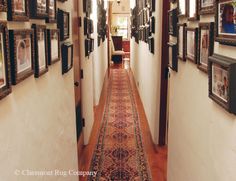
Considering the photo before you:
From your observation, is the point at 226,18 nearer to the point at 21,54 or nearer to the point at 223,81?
the point at 223,81

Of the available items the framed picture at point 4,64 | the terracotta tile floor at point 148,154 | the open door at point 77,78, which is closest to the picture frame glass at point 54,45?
the framed picture at point 4,64

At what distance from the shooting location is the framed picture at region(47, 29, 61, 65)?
5.99 feet

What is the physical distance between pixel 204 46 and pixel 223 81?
0.37 m

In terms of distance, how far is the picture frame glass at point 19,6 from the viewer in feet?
4.10

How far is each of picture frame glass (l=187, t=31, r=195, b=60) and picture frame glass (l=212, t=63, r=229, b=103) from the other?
45 centimetres

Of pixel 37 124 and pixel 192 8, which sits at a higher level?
pixel 192 8

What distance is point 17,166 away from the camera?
4.22 feet

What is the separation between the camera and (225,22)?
1241 mm

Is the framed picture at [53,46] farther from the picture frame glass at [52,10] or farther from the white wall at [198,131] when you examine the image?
the white wall at [198,131]

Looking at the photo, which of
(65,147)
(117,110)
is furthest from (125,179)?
(117,110)

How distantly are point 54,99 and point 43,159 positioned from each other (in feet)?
1.42

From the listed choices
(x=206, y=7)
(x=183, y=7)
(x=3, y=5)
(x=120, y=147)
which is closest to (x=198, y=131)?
(x=206, y=7)

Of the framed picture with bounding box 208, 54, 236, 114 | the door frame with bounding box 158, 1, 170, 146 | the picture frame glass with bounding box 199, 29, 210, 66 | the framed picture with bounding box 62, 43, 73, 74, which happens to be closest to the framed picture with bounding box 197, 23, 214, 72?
the picture frame glass with bounding box 199, 29, 210, 66

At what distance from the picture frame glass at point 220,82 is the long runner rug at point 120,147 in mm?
2014
